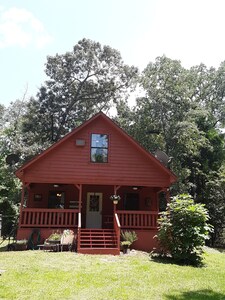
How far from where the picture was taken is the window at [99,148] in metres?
15.2

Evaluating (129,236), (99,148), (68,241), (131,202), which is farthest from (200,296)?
(131,202)

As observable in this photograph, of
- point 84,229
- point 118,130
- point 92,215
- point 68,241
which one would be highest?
point 118,130

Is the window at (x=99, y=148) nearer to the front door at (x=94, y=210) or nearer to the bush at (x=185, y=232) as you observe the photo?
the front door at (x=94, y=210)

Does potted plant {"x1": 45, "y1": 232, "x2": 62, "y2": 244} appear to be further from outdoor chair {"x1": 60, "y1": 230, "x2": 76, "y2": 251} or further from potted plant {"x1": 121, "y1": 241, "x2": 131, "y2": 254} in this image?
potted plant {"x1": 121, "y1": 241, "x2": 131, "y2": 254}

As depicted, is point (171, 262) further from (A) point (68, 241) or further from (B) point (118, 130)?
(B) point (118, 130)

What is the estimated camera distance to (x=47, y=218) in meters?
14.2

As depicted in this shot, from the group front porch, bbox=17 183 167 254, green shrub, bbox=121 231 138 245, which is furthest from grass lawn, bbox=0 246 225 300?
front porch, bbox=17 183 167 254

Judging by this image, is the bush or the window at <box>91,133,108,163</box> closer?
the bush

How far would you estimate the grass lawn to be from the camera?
20.4 feet

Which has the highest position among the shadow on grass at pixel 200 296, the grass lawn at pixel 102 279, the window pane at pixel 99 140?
the window pane at pixel 99 140

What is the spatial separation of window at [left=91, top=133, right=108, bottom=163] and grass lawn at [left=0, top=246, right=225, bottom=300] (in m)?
5.81

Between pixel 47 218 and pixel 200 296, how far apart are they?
934 centimetres

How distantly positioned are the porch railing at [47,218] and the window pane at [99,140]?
11.9 ft

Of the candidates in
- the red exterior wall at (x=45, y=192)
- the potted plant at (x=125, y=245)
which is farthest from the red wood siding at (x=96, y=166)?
the potted plant at (x=125, y=245)
